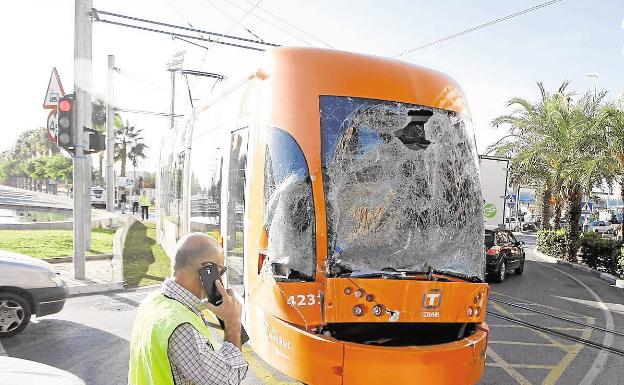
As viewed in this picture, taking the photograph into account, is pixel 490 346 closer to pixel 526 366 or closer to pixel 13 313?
pixel 526 366

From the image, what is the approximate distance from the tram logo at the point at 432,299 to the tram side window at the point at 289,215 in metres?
1.05

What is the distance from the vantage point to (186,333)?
6.88ft

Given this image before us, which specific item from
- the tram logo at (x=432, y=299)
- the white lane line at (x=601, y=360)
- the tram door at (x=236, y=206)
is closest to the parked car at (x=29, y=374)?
the tram door at (x=236, y=206)

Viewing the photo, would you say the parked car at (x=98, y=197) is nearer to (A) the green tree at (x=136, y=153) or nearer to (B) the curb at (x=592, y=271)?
(A) the green tree at (x=136, y=153)

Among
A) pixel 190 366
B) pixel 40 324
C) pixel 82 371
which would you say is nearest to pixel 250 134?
pixel 82 371

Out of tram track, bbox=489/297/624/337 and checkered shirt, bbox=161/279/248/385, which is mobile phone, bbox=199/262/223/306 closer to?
checkered shirt, bbox=161/279/248/385

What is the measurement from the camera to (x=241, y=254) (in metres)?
5.71

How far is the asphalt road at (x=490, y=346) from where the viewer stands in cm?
593

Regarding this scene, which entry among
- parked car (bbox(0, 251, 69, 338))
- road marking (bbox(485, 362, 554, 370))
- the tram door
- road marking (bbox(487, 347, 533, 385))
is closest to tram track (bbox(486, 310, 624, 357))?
road marking (bbox(485, 362, 554, 370))

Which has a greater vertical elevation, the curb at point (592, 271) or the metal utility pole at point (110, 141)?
the metal utility pole at point (110, 141)

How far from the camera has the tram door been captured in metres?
5.72

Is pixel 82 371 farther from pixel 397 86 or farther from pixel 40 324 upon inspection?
pixel 397 86

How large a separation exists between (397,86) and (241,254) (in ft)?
7.89

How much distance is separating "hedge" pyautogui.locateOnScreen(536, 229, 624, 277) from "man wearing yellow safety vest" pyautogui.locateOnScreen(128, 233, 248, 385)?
15.2 metres
